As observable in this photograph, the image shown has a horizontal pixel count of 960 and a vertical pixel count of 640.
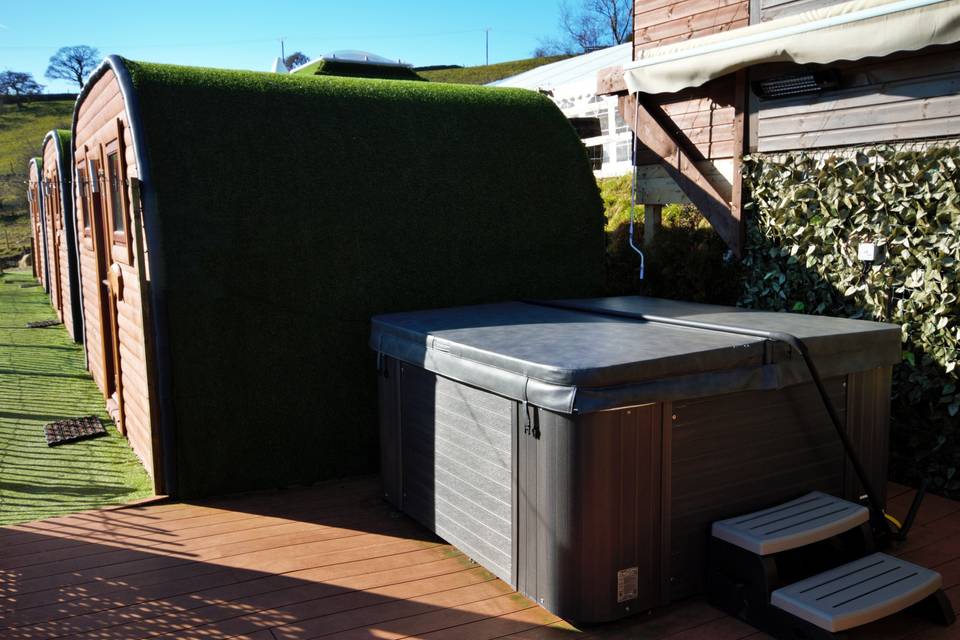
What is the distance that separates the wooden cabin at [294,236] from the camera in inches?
161

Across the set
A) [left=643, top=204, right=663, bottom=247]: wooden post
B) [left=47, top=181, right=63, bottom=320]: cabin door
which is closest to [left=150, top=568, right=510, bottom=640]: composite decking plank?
[left=643, top=204, right=663, bottom=247]: wooden post

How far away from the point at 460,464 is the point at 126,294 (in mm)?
2630

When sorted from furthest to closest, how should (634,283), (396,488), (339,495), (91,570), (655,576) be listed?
(634,283)
(339,495)
(396,488)
(91,570)
(655,576)

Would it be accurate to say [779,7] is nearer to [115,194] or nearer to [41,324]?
[115,194]

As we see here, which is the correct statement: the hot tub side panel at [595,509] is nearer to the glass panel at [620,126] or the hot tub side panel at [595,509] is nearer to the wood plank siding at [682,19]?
the wood plank siding at [682,19]

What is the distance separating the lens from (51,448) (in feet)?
17.6

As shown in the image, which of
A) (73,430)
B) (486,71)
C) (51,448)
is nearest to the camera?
(51,448)

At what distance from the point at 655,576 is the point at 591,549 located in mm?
338

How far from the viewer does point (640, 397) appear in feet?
8.97

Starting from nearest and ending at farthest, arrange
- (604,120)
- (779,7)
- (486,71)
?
(779,7) < (604,120) < (486,71)

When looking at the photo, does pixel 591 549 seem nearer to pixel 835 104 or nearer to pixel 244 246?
pixel 244 246

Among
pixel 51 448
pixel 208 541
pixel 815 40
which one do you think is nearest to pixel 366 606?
pixel 208 541

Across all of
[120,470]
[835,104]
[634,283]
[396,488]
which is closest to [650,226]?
[634,283]

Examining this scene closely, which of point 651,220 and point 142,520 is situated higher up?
point 651,220
